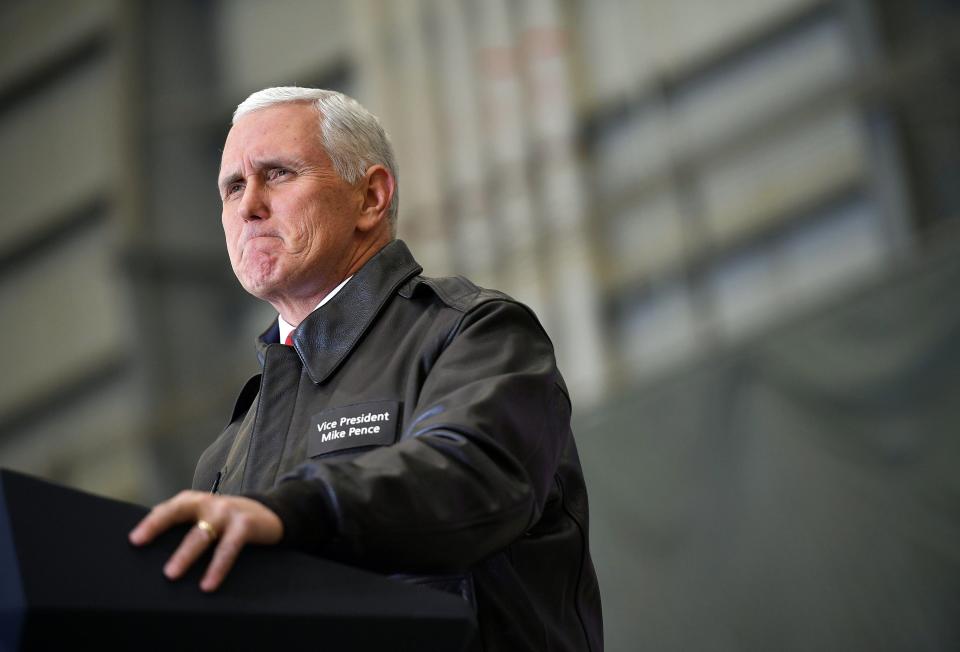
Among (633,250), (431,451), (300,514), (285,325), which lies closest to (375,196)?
(285,325)

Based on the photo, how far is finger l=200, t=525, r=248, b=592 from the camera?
0.98 meters

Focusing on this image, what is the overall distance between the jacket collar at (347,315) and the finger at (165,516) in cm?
51

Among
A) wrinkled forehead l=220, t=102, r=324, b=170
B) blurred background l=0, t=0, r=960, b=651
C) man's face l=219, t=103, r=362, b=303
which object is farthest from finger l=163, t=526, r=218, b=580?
blurred background l=0, t=0, r=960, b=651

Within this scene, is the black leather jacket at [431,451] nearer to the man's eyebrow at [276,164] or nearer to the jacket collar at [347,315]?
the jacket collar at [347,315]

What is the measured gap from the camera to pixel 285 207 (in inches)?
67.2

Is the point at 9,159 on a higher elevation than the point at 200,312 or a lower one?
higher

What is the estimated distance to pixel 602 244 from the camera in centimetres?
557

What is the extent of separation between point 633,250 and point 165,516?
15.4 ft

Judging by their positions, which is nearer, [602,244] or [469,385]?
[469,385]

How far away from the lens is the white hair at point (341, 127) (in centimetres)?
177

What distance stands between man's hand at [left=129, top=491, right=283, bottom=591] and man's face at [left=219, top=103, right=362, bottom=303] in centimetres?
67

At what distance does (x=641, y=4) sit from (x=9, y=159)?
478 centimetres

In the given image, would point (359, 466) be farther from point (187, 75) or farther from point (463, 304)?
point (187, 75)

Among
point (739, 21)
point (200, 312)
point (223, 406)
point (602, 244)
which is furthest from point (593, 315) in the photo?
point (200, 312)
